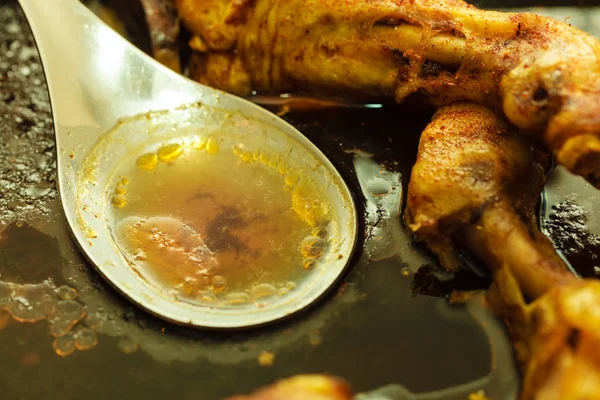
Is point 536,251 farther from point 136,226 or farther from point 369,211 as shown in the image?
point 136,226

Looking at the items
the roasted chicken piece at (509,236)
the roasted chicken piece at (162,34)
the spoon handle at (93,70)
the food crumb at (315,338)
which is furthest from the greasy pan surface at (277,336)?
the roasted chicken piece at (162,34)

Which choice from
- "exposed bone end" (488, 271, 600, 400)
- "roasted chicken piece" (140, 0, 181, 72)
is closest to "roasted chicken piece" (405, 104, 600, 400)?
"exposed bone end" (488, 271, 600, 400)

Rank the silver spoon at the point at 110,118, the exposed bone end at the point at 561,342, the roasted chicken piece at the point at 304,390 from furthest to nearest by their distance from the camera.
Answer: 1. the silver spoon at the point at 110,118
2. the roasted chicken piece at the point at 304,390
3. the exposed bone end at the point at 561,342

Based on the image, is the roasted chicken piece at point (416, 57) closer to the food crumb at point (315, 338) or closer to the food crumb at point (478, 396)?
the food crumb at point (478, 396)

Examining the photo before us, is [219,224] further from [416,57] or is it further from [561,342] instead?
[561,342]

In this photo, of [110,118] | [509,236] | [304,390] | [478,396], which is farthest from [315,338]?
[110,118]

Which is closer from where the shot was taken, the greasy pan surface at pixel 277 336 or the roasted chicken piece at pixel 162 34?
the greasy pan surface at pixel 277 336
